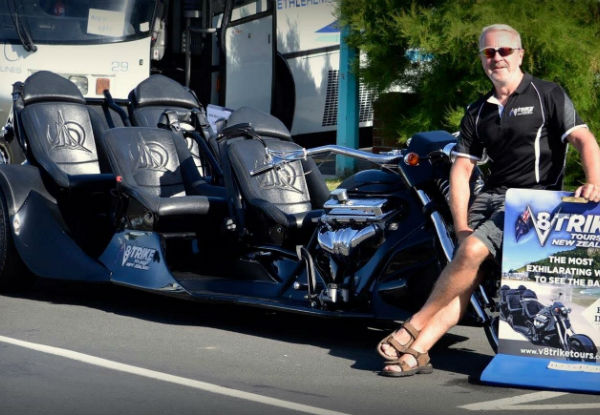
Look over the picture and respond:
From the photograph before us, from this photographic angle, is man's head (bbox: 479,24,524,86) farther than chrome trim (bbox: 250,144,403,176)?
No

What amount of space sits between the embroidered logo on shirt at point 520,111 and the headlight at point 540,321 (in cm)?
102

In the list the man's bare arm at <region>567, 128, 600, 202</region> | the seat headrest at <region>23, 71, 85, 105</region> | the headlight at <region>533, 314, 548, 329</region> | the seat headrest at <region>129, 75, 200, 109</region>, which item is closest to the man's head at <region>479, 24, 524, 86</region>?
the man's bare arm at <region>567, 128, 600, 202</region>

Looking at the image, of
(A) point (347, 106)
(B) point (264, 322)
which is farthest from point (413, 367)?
(A) point (347, 106)

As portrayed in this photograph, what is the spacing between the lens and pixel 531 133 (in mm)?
6547

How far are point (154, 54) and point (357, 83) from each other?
12.4ft

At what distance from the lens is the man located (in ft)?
21.3

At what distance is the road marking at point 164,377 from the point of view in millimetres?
5992

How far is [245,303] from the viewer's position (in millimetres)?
7801

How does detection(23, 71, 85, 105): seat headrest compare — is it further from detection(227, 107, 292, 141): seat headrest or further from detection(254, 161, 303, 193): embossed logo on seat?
detection(254, 161, 303, 193): embossed logo on seat

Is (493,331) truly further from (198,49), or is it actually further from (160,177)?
(198,49)

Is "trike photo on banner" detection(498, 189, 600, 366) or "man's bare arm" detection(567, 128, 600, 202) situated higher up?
"man's bare arm" detection(567, 128, 600, 202)

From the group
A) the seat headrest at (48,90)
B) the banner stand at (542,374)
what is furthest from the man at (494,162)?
the seat headrest at (48,90)

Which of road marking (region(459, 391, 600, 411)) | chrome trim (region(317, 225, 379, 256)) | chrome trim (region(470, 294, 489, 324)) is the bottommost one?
road marking (region(459, 391, 600, 411))

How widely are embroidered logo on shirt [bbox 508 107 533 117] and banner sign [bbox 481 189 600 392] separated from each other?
0.43 metres
